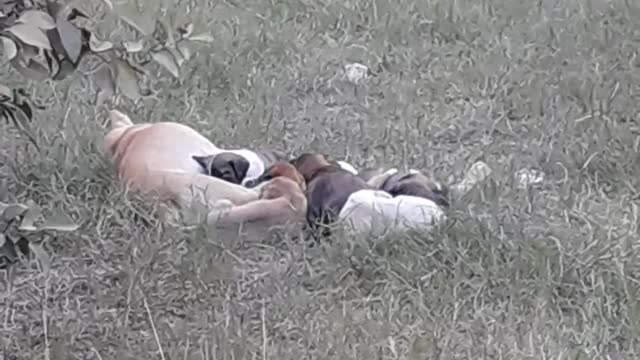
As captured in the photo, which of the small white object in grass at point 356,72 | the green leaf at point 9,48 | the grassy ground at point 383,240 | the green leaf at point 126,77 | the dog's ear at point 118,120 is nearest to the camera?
the green leaf at point 9,48

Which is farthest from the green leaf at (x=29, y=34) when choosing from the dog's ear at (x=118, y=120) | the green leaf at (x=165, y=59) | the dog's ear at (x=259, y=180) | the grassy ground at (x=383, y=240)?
the dog's ear at (x=118, y=120)

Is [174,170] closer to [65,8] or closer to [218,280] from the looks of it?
[218,280]

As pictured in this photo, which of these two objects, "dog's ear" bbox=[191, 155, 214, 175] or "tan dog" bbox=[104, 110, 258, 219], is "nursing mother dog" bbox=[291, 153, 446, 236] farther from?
"dog's ear" bbox=[191, 155, 214, 175]

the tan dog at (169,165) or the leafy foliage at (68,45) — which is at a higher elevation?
the leafy foliage at (68,45)

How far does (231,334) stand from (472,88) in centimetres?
183

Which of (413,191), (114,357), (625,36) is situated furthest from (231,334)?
(625,36)

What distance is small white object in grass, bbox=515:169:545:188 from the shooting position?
11.2ft

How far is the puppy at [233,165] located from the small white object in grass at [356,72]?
96 centimetres

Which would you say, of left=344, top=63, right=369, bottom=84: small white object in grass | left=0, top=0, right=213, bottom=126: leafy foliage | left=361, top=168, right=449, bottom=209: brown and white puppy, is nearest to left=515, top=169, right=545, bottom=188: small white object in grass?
left=361, top=168, right=449, bottom=209: brown and white puppy

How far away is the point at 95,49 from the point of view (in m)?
2.14

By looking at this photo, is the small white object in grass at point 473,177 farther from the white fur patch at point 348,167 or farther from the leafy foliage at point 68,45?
the leafy foliage at point 68,45

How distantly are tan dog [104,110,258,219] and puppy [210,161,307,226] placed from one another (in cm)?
5

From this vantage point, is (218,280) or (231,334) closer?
(231,334)

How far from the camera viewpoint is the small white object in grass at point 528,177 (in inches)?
134
